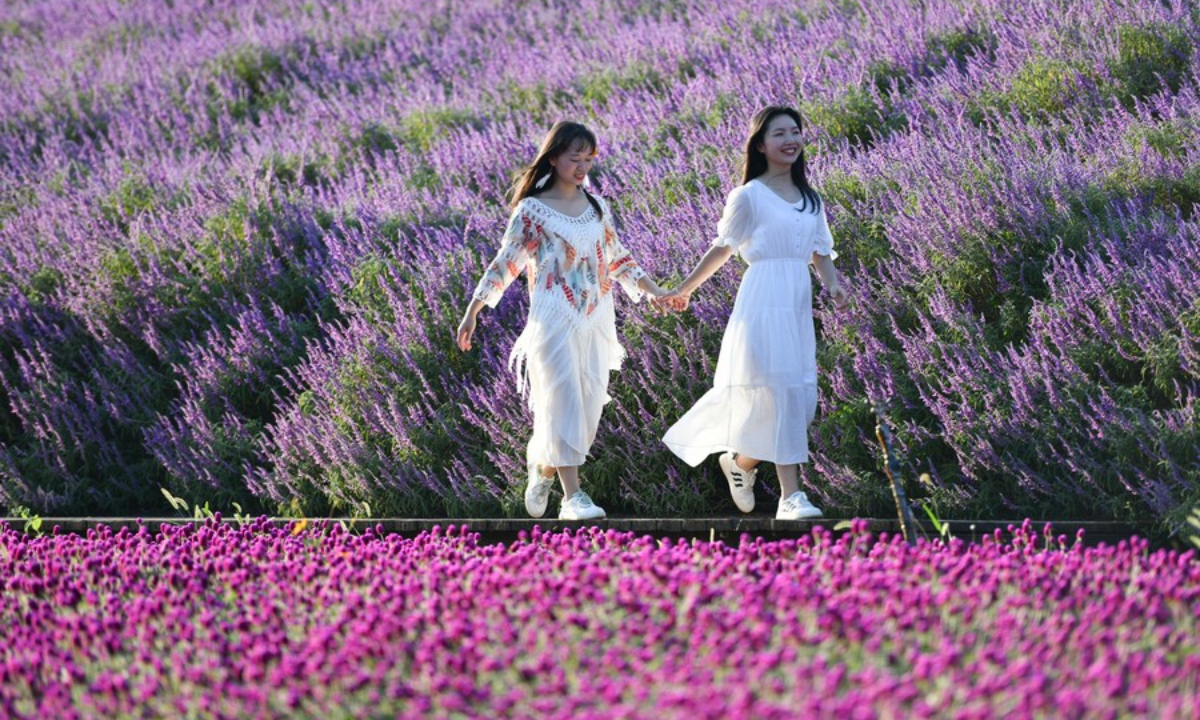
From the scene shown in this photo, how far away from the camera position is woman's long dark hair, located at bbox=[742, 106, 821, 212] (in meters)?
5.71

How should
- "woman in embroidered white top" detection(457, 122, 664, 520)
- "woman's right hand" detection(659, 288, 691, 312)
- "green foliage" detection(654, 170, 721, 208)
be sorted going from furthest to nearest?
1. "green foliage" detection(654, 170, 721, 208)
2. "woman's right hand" detection(659, 288, 691, 312)
3. "woman in embroidered white top" detection(457, 122, 664, 520)

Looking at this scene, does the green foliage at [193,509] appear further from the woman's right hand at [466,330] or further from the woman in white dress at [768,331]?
the woman in white dress at [768,331]

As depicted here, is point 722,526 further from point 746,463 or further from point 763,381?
point 763,381

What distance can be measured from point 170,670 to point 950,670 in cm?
183

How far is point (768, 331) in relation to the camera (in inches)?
220

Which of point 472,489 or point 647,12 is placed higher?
point 647,12

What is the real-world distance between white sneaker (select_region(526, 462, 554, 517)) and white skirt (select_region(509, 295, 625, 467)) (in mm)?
58

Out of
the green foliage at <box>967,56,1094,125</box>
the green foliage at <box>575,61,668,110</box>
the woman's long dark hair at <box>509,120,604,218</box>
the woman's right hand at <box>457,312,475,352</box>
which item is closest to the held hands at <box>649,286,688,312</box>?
the woman's long dark hair at <box>509,120,604,218</box>

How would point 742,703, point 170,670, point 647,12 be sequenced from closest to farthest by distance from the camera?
point 742,703 → point 170,670 → point 647,12

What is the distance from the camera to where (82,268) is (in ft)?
28.0

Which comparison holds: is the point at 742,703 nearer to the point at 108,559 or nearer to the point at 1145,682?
the point at 1145,682

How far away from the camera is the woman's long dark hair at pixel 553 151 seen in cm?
578

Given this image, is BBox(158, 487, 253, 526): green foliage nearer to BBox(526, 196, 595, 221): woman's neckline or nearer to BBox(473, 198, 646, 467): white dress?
BBox(473, 198, 646, 467): white dress

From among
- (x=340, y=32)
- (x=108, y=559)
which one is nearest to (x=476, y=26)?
(x=340, y=32)
